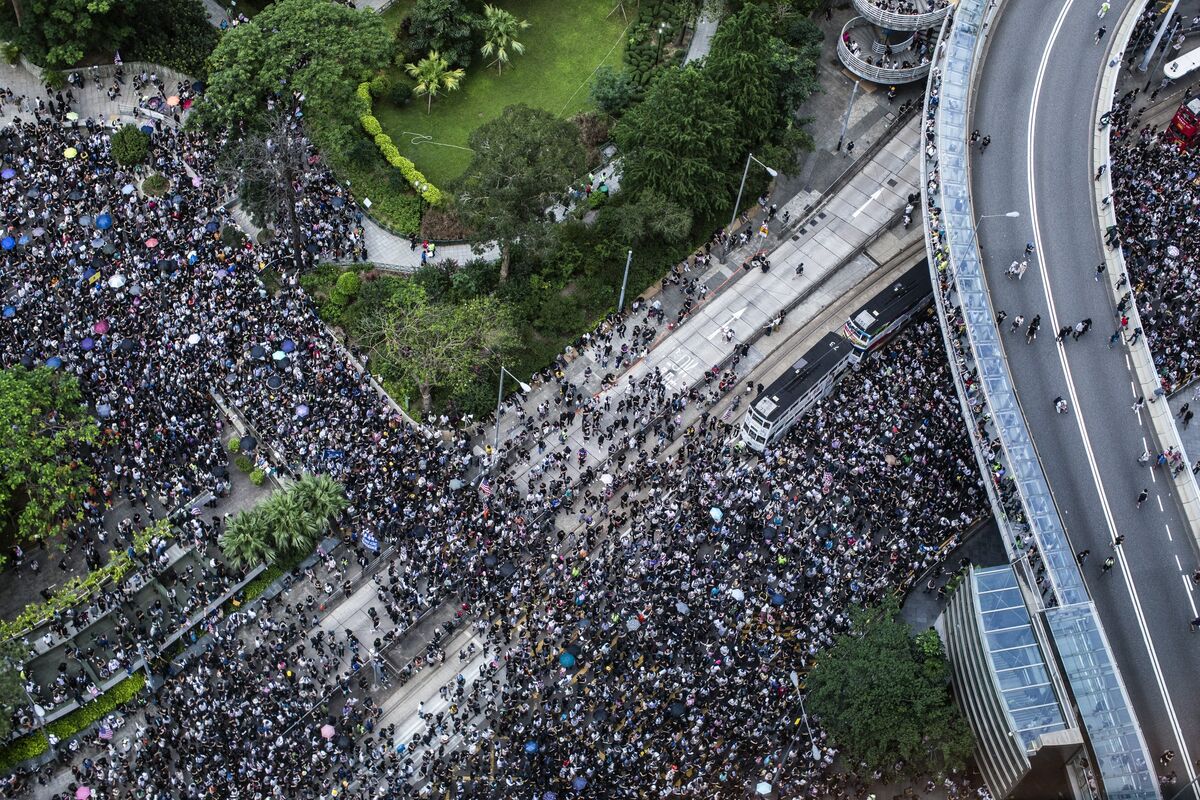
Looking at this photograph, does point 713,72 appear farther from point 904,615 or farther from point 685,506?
point 904,615

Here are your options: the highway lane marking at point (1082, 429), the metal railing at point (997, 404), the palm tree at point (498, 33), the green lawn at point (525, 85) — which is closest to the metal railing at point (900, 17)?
the metal railing at point (997, 404)

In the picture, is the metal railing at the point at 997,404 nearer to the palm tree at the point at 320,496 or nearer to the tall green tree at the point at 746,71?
the tall green tree at the point at 746,71

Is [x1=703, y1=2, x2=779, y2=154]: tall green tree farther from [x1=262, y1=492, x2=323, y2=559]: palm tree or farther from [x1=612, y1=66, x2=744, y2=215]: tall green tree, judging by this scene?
[x1=262, y1=492, x2=323, y2=559]: palm tree

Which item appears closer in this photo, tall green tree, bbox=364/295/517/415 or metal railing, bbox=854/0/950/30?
tall green tree, bbox=364/295/517/415

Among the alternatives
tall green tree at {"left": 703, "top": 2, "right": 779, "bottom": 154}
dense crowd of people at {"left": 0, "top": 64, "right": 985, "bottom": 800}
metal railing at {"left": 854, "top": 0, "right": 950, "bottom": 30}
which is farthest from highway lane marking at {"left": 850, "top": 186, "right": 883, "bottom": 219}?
metal railing at {"left": 854, "top": 0, "right": 950, "bottom": 30}

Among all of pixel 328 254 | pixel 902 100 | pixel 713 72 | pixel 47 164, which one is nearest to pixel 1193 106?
pixel 902 100
